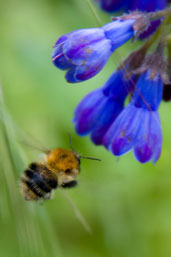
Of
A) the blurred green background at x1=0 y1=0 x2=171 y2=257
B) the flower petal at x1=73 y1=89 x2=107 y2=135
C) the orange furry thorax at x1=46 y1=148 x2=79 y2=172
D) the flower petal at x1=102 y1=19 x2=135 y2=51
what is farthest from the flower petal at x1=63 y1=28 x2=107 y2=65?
the blurred green background at x1=0 y1=0 x2=171 y2=257

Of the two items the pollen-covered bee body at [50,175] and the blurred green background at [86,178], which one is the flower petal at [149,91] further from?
the blurred green background at [86,178]

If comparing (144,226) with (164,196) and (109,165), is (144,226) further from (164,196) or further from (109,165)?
(109,165)

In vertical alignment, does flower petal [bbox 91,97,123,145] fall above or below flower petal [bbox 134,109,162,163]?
above

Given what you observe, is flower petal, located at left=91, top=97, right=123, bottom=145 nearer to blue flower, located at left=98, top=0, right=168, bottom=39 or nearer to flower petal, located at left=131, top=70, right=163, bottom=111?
flower petal, located at left=131, top=70, right=163, bottom=111

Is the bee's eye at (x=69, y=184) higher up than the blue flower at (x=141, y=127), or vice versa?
the blue flower at (x=141, y=127)

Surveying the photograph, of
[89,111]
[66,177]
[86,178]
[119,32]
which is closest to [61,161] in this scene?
[66,177]

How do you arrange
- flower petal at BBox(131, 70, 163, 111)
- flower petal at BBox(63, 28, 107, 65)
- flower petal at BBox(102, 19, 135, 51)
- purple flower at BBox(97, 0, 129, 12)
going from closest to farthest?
flower petal at BBox(63, 28, 107, 65)
flower petal at BBox(102, 19, 135, 51)
flower petal at BBox(131, 70, 163, 111)
purple flower at BBox(97, 0, 129, 12)

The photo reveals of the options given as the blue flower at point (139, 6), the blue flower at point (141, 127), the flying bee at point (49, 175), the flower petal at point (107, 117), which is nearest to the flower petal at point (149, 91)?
the blue flower at point (141, 127)
